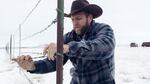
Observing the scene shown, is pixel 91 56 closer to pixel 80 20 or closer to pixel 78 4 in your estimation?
pixel 80 20

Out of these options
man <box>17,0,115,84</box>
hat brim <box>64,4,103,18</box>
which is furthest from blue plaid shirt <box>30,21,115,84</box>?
hat brim <box>64,4,103,18</box>

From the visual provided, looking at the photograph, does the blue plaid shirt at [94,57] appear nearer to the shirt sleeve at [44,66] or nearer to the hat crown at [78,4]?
the shirt sleeve at [44,66]

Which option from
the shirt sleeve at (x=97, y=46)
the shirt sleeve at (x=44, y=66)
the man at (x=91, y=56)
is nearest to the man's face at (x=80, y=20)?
the man at (x=91, y=56)

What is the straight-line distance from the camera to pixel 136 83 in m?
10.9

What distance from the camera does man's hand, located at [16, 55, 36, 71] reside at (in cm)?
342

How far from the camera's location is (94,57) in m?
3.30

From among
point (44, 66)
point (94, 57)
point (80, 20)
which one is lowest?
point (44, 66)

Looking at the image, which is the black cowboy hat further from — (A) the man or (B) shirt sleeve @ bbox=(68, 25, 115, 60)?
(B) shirt sleeve @ bbox=(68, 25, 115, 60)

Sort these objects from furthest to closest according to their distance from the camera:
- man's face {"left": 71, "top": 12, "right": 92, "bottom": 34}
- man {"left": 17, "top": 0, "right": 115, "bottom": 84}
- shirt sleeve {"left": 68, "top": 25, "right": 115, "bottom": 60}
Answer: man's face {"left": 71, "top": 12, "right": 92, "bottom": 34}, man {"left": 17, "top": 0, "right": 115, "bottom": 84}, shirt sleeve {"left": 68, "top": 25, "right": 115, "bottom": 60}

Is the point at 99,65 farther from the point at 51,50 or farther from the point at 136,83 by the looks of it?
the point at 136,83

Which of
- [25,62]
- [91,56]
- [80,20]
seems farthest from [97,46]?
[25,62]

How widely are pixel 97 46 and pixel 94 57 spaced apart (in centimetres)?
18

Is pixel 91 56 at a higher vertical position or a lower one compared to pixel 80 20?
lower

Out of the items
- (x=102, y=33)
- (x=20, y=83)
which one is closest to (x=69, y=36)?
(x=102, y=33)
